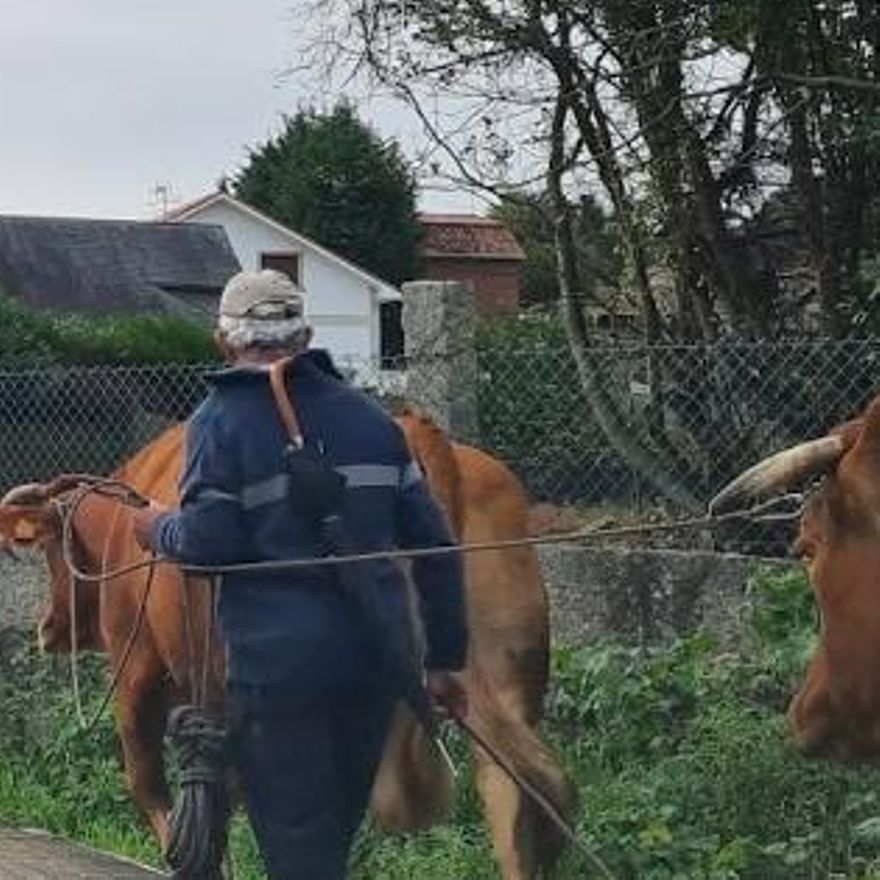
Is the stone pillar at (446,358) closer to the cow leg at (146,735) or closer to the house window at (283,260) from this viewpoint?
the cow leg at (146,735)

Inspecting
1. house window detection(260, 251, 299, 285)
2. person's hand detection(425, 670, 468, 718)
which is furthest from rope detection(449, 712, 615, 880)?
house window detection(260, 251, 299, 285)

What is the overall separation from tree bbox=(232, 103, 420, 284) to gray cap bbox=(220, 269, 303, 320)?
1739 inches

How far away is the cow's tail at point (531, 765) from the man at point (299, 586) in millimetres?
1217

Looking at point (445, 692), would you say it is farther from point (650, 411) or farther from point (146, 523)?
point (650, 411)

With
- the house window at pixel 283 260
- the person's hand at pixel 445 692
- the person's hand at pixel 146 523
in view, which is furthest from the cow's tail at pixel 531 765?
the house window at pixel 283 260

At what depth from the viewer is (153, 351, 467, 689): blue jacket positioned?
5625mm

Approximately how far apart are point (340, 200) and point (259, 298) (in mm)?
53214

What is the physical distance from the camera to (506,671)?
729 cm

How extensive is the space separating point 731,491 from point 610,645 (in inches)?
145

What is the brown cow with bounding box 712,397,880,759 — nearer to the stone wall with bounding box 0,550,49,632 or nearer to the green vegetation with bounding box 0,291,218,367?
the stone wall with bounding box 0,550,49,632

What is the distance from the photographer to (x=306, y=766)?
18.6 feet

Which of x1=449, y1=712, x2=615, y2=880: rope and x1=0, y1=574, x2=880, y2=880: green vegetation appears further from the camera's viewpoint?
x1=0, y1=574, x2=880, y2=880: green vegetation

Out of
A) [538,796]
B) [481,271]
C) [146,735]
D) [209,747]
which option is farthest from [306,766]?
[481,271]

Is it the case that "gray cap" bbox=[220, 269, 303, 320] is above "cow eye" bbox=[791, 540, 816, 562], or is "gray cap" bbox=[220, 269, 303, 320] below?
above
